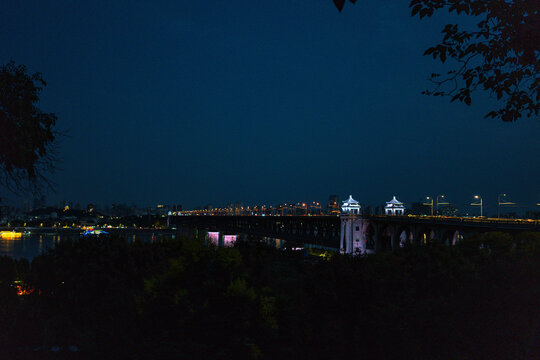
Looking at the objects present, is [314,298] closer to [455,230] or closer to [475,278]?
[475,278]

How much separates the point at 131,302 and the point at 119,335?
931mm

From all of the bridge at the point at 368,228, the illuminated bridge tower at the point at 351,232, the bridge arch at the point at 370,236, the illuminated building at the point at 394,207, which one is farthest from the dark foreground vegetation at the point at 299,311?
the illuminated building at the point at 394,207

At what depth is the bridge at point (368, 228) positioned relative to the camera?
4267cm

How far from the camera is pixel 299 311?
27.7 feet

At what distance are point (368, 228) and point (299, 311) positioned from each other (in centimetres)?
7799

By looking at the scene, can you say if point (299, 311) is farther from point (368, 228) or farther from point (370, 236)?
point (370, 236)

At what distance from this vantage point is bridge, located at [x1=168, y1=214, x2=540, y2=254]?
42.7 meters

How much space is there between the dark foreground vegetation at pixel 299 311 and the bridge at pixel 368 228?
3000mm

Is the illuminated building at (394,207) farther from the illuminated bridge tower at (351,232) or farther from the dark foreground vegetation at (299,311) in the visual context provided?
the dark foreground vegetation at (299,311)

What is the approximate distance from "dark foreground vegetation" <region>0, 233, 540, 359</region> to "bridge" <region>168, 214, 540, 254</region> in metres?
3.00

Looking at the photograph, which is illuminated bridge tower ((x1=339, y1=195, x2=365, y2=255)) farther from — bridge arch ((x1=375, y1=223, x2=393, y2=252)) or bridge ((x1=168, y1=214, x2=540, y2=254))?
bridge arch ((x1=375, y1=223, x2=393, y2=252))

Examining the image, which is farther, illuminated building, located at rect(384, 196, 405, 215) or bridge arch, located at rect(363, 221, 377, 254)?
illuminated building, located at rect(384, 196, 405, 215)

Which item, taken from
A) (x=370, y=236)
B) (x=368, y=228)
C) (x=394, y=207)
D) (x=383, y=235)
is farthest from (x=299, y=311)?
(x=394, y=207)

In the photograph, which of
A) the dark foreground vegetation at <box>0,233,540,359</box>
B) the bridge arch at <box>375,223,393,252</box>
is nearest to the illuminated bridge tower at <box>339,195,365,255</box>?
the bridge arch at <box>375,223,393,252</box>
